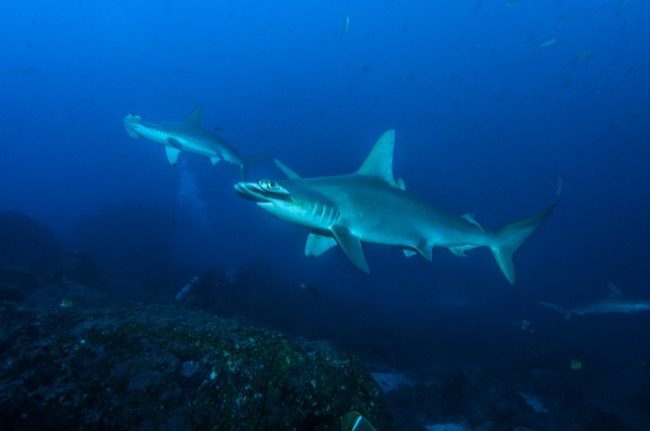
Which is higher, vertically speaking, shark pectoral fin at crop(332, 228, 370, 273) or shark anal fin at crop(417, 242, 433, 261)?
shark anal fin at crop(417, 242, 433, 261)

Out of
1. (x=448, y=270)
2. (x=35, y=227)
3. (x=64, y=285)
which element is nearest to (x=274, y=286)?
(x=64, y=285)

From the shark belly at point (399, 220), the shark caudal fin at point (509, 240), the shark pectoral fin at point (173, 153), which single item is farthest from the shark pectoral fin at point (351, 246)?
the shark pectoral fin at point (173, 153)

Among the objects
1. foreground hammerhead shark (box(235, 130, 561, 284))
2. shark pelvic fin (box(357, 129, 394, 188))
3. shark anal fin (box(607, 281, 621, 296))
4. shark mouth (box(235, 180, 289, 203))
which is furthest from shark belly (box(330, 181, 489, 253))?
shark anal fin (box(607, 281, 621, 296))

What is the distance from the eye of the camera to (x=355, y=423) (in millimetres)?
2430

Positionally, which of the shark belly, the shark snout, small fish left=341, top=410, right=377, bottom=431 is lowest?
small fish left=341, top=410, right=377, bottom=431

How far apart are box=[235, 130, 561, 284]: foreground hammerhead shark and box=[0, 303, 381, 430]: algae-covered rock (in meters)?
1.79

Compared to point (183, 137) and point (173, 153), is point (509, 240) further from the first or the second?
point (173, 153)

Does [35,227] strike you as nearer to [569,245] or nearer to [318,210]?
[318,210]

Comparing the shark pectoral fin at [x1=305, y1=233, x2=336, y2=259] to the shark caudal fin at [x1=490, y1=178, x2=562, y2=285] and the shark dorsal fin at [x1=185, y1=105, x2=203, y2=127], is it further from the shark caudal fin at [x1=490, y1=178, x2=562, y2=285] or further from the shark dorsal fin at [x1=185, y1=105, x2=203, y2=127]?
the shark dorsal fin at [x1=185, y1=105, x2=203, y2=127]

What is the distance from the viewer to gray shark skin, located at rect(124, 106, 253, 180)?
1034 cm

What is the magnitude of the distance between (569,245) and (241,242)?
140 m

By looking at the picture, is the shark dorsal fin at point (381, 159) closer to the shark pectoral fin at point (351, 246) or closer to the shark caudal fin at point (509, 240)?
the shark pectoral fin at point (351, 246)

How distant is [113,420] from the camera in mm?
1989

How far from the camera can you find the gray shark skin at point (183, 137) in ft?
33.9
